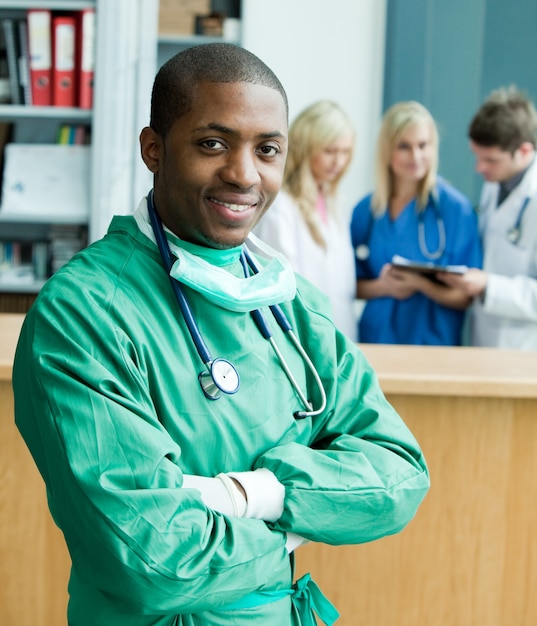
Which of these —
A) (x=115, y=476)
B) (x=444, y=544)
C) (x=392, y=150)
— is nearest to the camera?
(x=115, y=476)

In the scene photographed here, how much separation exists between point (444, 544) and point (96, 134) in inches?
94.4

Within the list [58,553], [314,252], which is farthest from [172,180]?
[314,252]

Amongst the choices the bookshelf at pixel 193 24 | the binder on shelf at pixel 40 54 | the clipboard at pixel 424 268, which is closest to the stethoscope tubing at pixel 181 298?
the clipboard at pixel 424 268

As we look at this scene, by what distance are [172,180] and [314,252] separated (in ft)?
5.99

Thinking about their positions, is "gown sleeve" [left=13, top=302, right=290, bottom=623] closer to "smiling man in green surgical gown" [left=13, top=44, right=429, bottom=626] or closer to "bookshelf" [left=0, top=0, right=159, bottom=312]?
"smiling man in green surgical gown" [left=13, top=44, right=429, bottom=626]

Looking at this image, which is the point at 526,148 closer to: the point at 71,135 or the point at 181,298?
the point at 71,135

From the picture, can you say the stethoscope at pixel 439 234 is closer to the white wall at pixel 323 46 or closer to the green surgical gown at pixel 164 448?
the white wall at pixel 323 46

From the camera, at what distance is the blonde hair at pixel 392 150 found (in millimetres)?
2850

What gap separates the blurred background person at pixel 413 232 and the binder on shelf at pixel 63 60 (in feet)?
4.73

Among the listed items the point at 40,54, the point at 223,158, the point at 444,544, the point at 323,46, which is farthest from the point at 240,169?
the point at 323,46

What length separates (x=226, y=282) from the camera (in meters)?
1.04

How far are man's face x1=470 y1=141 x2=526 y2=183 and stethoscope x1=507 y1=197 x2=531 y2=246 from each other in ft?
0.35

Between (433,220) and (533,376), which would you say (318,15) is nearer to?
(433,220)

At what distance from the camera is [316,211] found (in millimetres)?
2830
